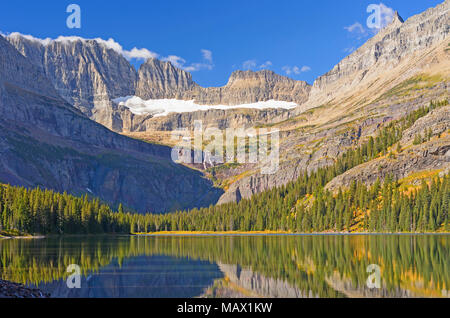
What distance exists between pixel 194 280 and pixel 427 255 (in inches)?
1753

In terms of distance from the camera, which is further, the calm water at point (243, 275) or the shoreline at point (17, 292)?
the calm water at point (243, 275)

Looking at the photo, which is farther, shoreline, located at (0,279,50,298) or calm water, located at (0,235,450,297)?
calm water, located at (0,235,450,297)

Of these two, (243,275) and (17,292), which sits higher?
(243,275)

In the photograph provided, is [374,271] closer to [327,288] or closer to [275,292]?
[327,288]

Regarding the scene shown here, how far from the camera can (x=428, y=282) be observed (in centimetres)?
5775

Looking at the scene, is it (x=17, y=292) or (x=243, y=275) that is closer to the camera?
(x=17, y=292)
